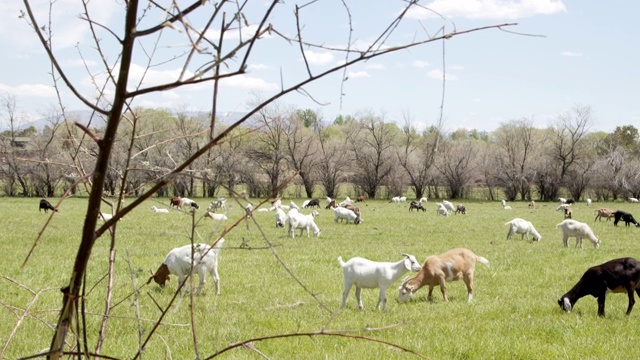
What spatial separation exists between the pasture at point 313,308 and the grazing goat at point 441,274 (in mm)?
281

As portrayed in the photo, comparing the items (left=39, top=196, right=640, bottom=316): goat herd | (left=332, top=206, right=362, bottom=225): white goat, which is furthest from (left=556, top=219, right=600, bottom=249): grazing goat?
(left=332, top=206, right=362, bottom=225): white goat

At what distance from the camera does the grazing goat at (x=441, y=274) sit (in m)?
11.2

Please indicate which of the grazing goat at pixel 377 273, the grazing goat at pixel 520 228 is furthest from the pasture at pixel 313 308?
the grazing goat at pixel 520 228

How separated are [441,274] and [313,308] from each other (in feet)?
8.69

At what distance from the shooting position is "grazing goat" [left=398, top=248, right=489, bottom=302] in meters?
11.2

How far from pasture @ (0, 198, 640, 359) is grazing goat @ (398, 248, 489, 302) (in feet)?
0.92

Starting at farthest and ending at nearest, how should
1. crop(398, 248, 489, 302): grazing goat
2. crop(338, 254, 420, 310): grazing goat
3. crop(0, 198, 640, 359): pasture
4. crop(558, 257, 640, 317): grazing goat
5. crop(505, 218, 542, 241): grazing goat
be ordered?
crop(505, 218, 542, 241): grazing goat
crop(398, 248, 489, 302): grazing goat
crop(338, 254, 420, 310): grazing goat
crop(558, 257, 640, 317): grazing goat
crop(0, 198, 640, 359): pasture

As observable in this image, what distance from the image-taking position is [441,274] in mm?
11406

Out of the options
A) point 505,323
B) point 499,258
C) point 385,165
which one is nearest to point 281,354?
point 505,323

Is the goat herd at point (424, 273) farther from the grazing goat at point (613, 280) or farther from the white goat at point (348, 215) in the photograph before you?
the white goat at point (348, 215)

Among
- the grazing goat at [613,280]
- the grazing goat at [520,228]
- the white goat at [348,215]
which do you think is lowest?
the white goat at [348,215]

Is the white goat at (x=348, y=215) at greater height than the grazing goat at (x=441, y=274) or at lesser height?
lesser

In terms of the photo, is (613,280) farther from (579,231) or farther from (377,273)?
(579,231)

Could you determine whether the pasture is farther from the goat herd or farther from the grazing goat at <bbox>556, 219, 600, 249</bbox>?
the grazing goat at <bbox>556, 219, 600, 249</bbox>
